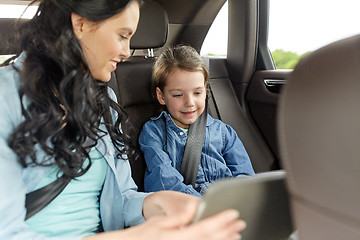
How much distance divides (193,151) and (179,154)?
70 mm

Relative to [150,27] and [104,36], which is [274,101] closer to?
[150,27]

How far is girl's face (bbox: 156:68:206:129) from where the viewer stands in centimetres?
169

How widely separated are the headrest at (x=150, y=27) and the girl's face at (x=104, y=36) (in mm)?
693

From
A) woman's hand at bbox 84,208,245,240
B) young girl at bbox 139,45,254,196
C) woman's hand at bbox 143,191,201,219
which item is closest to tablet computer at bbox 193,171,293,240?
woman's hand at bbox 84,208,245,240

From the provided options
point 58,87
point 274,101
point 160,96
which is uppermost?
point 58,87

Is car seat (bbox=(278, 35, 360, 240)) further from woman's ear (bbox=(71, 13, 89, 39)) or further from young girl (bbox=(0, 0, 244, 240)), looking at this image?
woman's ear (bbox=(71, 13, 89, 39))

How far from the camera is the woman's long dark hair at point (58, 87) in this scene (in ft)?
2.84

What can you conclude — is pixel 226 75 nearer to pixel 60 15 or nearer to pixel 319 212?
pixel 60 15

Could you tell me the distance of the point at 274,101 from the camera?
1.97m

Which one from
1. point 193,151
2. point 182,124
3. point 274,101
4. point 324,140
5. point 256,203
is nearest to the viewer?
point 324,140

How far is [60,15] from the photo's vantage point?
0.94 meters

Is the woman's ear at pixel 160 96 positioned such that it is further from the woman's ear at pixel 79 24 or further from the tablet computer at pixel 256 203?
the tablet computer at pixel 256 203

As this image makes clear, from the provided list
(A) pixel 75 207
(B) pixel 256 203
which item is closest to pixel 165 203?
(A) pixel 75 207

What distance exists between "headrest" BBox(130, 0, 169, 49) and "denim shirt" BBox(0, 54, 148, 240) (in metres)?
0.70
